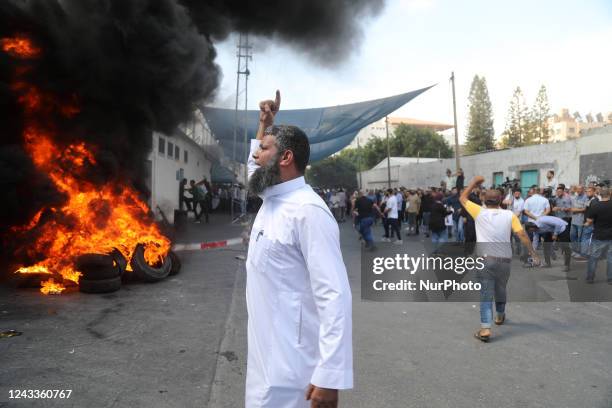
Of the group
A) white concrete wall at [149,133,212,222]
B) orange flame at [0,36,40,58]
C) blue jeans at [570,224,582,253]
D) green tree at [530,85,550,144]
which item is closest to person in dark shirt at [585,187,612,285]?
blue jeans at [570,224,582,253]

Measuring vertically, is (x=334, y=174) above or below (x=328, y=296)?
above

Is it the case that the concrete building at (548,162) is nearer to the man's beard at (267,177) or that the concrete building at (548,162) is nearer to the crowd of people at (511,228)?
the crowd of people at (511,228)

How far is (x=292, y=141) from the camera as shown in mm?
1799

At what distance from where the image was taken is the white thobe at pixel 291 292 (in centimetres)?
156

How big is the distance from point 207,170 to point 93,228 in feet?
84.0

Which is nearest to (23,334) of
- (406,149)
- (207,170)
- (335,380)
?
(335,380)

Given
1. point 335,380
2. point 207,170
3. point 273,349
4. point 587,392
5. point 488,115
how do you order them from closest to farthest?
point 335,380 < point 273,349 < point 587,392 < point 207,170 < point 488,115

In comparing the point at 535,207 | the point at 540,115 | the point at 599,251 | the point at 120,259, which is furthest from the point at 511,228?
the point at 540,115

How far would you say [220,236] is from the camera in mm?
13805

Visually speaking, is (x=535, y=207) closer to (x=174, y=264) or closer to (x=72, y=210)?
(x=174, y=264)

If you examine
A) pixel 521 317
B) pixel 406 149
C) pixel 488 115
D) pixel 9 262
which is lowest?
pixel 521 317

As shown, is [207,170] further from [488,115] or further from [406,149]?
[488,115]

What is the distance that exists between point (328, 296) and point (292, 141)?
0.66 metres

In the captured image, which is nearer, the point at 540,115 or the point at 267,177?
the point at 267,177
